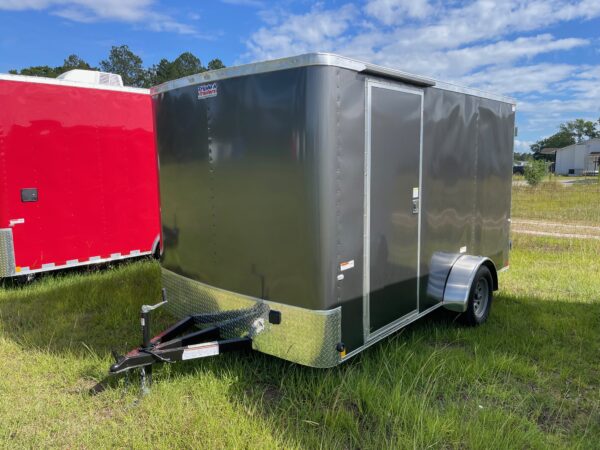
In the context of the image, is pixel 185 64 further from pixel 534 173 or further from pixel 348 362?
pixel 348 362

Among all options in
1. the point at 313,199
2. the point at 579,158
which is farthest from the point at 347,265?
the point at 579,158

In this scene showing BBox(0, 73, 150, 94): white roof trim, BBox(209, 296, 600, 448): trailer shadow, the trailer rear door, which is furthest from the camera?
BBox(0, 73, 150, 94): white roof trim

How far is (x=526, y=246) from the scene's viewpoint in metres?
9.45

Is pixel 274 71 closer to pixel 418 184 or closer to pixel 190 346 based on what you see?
pixel 418 184

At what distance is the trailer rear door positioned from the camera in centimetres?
346

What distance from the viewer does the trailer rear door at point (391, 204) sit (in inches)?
136

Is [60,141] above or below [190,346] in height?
above

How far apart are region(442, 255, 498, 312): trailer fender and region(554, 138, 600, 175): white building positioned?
67430 mm

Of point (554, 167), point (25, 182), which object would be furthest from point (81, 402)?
point (554, 167)

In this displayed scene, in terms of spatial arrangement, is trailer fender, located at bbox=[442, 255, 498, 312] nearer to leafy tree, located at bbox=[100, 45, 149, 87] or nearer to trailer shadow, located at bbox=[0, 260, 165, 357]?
trailer shadow, located at bbox=[0, 260, 165, 357]

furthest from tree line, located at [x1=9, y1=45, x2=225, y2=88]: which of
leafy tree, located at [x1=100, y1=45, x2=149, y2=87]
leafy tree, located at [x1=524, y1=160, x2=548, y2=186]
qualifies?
leafy tree, located at [x1=524, y1=160, x2=548, y2=186]

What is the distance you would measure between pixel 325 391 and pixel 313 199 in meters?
1.40

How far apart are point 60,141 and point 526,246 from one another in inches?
335

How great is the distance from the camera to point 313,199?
310cm
